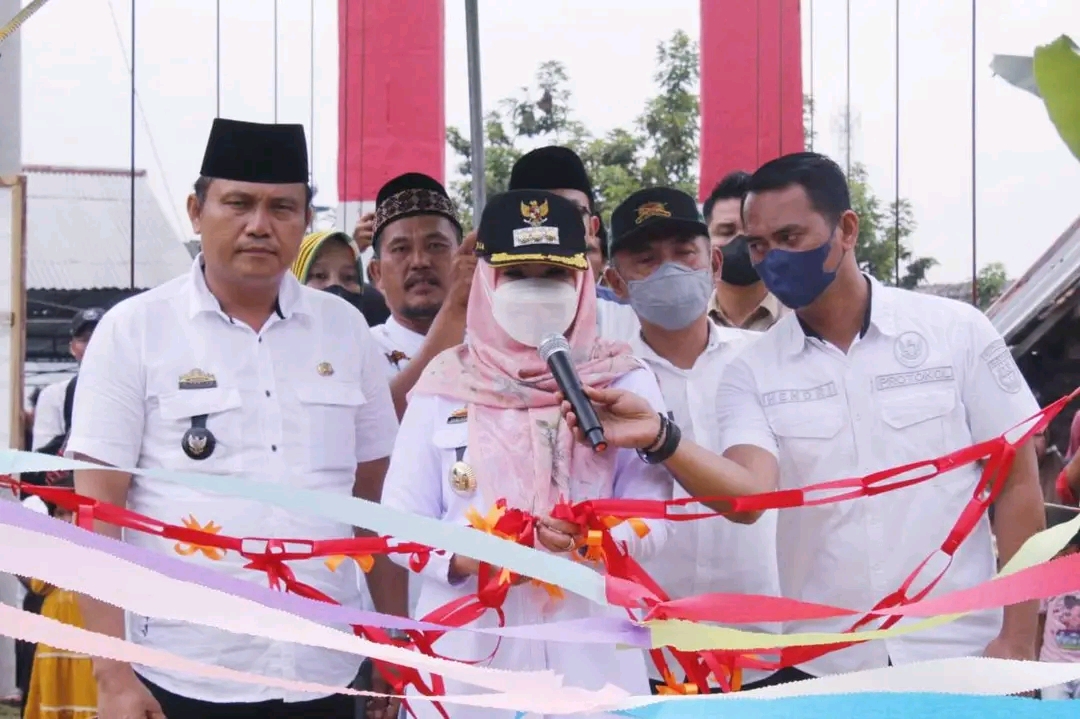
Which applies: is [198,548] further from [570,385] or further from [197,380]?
[570,385]

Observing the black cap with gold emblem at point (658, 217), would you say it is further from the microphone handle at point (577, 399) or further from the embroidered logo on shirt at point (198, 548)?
the embroidered logo on shirt at point (198, 548)

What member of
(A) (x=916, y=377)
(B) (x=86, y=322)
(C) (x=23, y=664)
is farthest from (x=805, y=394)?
(B) (x=86, y=322)

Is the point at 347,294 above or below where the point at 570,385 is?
above

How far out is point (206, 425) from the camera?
248cm

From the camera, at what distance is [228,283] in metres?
2.58

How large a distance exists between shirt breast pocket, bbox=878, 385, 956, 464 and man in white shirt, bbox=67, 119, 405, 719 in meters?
1.14

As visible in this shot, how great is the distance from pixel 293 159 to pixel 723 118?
4.88 meters

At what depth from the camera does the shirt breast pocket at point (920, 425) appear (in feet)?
8.09

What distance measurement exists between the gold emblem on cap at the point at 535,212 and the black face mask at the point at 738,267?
153 centimetres

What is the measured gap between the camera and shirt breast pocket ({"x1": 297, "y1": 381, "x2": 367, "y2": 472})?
258cm

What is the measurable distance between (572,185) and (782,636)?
1.94 metres

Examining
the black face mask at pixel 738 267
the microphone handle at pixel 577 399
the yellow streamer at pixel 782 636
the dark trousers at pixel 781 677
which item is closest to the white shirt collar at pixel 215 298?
the microphone handle at pixel 577 399

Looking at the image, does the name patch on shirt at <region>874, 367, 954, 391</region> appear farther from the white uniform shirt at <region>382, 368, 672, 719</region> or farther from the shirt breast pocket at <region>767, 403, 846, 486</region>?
the white uniform shirt at <region>382, 368, 672, 719</region>

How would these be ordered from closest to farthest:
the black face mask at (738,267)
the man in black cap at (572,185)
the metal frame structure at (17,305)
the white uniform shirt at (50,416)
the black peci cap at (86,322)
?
the man in black cap at (572,185) < the black face mask at (738,267) < the metal frame structure at (17,305) < the white uniform shirt at (50,416) < the black peci cap at (86,322)
